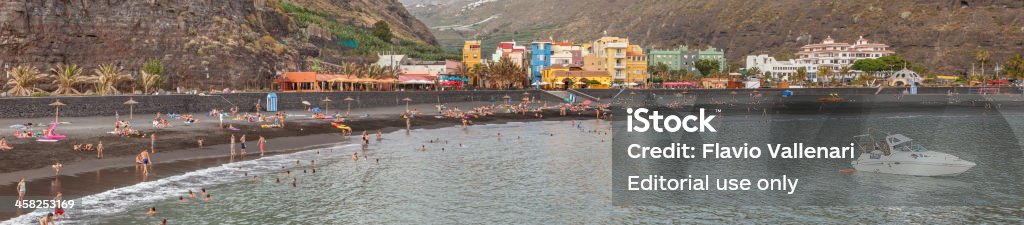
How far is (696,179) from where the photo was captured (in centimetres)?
4825

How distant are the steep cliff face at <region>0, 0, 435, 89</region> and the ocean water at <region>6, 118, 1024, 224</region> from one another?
50.0 m

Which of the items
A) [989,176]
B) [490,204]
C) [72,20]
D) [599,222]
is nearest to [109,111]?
[72,20]

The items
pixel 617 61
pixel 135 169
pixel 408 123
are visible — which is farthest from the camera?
pixel 617 61

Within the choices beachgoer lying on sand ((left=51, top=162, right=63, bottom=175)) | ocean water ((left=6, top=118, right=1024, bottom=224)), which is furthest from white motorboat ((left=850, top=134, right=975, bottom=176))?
beachgoer lying on sand ((left=51, top=162, right=63, bottom=175))

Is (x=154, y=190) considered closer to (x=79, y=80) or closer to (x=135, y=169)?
(x=135, y=169)

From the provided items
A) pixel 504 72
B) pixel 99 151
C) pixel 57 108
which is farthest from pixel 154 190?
pixel 504 72

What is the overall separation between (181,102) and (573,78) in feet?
298

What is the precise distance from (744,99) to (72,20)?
122 meters

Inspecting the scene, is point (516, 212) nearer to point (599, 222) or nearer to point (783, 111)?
point (599, 222)

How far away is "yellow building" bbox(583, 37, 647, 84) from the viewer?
178250 millimetres

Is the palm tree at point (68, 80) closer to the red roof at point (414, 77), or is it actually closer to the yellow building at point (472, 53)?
the red roof at point (414, 77)

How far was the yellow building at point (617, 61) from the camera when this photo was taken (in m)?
178

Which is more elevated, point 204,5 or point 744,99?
point 204,5

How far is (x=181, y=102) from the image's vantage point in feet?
254
